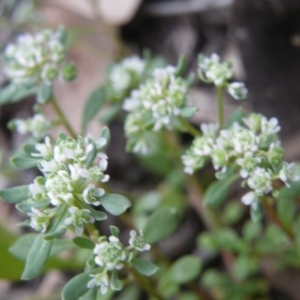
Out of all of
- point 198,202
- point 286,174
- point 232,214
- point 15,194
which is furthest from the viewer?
point 198,202

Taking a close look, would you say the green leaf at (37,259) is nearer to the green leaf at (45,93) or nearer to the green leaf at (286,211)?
the green leaf at (45,93)

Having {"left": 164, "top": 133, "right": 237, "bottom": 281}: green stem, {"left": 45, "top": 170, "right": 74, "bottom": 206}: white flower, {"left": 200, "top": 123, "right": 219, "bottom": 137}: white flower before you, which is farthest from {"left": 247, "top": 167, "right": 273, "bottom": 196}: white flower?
{"left": 164, "top": 133, "right": 237, "bottom": 281}: green stem

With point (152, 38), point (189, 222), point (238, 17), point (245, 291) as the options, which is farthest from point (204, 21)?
point (245, 291)

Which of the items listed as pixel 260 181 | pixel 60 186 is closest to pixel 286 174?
pixel 260 181

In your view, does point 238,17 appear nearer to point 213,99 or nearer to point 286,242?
point 213,99

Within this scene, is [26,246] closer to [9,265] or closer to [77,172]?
[9,265]

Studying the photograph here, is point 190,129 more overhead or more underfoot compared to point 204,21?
more overhead

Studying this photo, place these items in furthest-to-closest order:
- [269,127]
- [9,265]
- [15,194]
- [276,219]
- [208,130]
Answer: [9,265], [276,219], [208,130], [269,127], [15,194]
